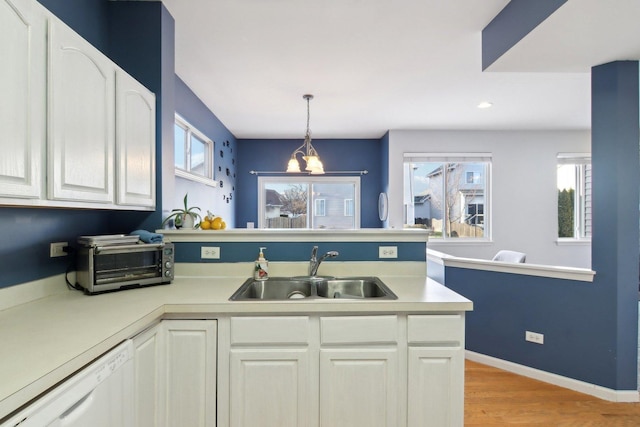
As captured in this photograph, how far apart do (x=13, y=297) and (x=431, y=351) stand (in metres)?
1.86

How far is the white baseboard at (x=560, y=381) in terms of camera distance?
221 centimetres

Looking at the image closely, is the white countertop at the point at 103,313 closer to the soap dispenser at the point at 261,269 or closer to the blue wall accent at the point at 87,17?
the soap dispenser at the point at 261,269

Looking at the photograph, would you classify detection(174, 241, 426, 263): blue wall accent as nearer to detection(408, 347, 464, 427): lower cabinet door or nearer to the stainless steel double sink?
the stainless steel double sink

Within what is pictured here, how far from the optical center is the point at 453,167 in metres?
5.11

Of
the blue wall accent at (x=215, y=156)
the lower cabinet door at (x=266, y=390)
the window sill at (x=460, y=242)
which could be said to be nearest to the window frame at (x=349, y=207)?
the window sill at (x=460, y=242)

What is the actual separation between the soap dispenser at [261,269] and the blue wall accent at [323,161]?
12.3 ft

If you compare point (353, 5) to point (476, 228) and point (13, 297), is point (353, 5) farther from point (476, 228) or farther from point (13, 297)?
point (476, 228)

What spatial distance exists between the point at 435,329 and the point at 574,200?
5121 millimetres

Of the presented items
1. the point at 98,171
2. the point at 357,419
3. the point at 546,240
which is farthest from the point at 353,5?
the point at 546,240

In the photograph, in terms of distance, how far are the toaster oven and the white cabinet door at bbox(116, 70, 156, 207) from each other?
0.74 ft

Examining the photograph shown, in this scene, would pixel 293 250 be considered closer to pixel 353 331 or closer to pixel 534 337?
pixel 353 331

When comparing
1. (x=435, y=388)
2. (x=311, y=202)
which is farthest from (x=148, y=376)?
(x=311, y=202)

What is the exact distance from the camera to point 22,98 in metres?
1.06

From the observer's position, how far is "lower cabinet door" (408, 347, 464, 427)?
147 centimetres
